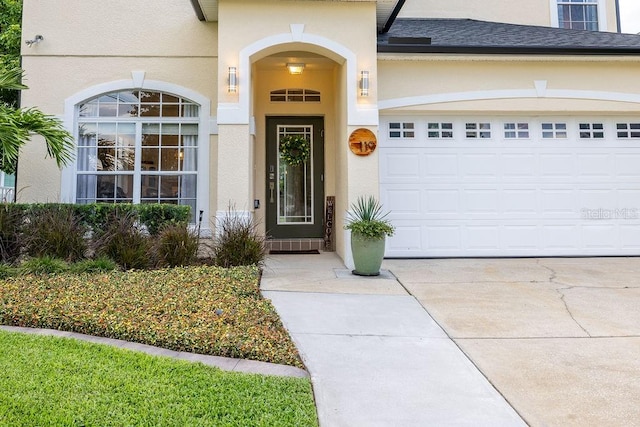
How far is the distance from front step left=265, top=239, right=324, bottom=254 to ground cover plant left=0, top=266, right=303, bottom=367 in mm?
2991

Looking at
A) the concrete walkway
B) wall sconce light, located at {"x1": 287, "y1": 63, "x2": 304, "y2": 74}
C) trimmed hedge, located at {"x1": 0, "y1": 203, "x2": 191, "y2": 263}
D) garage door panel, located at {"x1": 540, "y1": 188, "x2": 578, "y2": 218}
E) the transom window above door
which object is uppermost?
wall sconce light, located at {"x1": 287, "y1": 63, "x2": 304, "y2": 74}

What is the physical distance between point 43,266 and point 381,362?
4.55 m

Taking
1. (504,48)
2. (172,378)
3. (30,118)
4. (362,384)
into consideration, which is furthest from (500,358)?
(30,118)

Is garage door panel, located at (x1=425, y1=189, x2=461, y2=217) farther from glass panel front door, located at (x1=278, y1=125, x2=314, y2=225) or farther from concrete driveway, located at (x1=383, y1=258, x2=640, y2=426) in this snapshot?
glass panel front door, located at (x1=278, y1=125, x2=314, y2=225)

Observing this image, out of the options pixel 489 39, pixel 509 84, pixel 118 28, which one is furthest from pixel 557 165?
pixel 118 28

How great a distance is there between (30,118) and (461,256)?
7.28 m

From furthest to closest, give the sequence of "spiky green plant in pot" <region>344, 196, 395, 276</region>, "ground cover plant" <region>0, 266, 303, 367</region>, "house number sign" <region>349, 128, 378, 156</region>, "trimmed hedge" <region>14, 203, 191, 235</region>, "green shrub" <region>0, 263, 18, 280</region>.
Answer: "house number sign" <region>349, 128, 378, 156</region>
"trimmed hedge" <region>14, 203, 191, 235</region>
"spiky green plant in pot" <region>344, 196, 395, 276</region>
"green shrub" <region>0, 263, 18, 280</region>
"ground cover plant" <region>0, 266, 303, 367</region>

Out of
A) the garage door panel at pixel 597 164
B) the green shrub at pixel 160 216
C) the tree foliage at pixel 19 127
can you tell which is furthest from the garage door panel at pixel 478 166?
the tree foliage at pixel 19 127

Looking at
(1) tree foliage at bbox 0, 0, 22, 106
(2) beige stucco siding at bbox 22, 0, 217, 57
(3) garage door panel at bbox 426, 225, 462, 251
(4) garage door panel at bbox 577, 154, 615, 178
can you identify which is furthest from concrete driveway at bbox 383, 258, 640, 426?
(1) tree foliage at bbox 0, 0, 22, 106

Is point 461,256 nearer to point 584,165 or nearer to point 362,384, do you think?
point 584,165

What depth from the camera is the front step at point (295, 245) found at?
7914 mm

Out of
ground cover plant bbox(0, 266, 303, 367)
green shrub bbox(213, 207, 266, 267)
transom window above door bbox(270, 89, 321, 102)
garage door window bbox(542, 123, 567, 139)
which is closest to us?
ground cover plant bbox(0, 266, 303, 367)

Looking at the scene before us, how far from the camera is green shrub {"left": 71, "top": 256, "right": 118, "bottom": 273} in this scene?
16.6 feet

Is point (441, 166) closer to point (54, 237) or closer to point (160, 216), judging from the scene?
point (160, 216)
